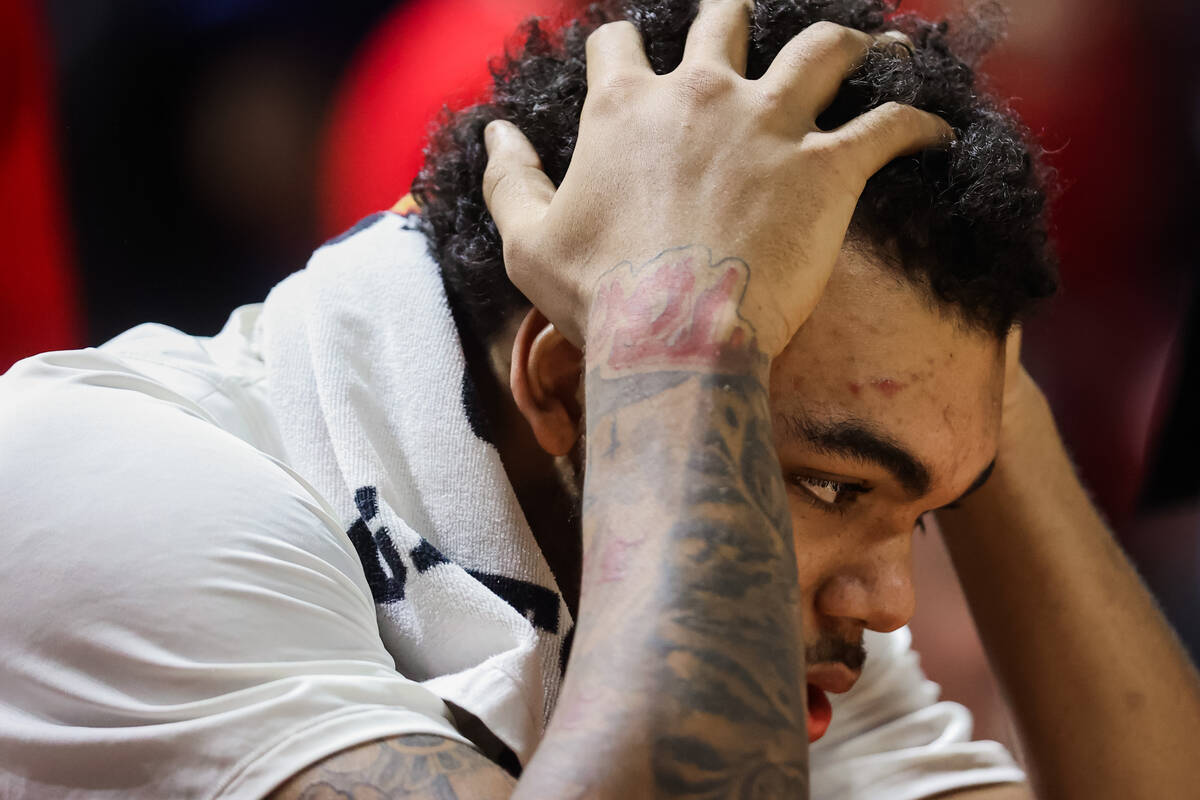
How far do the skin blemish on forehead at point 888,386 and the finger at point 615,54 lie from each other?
11.2 inches

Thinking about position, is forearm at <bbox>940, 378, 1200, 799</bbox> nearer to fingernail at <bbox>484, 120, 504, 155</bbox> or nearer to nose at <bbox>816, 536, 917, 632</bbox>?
nose at <bbox>816, 536, 917, 632</bbox>

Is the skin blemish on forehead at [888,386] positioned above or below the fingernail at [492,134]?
below

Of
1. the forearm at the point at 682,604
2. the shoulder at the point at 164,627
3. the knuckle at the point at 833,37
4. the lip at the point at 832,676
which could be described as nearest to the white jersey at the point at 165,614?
the shoulder at the point at 164,627

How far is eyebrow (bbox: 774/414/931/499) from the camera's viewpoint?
0.69 metres

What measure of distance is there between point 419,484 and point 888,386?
38cm

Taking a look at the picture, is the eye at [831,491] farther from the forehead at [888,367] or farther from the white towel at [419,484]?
the white towel at [419,484]

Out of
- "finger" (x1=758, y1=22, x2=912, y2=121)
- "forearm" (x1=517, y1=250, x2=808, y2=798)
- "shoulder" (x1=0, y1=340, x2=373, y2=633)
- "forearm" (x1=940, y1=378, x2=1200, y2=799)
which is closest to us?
"forearm" (x1=517, y1=250, x2=808, y2=798)

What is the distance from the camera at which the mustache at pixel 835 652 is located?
2.55 feet

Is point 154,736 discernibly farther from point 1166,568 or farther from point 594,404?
point 1166,568

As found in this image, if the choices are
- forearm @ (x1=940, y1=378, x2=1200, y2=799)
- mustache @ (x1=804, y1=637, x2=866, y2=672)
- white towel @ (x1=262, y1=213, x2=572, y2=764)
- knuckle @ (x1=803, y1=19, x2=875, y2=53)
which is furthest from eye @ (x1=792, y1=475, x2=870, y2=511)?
forearm @ (x1=940, y1=378, x2=1200, y2=799)

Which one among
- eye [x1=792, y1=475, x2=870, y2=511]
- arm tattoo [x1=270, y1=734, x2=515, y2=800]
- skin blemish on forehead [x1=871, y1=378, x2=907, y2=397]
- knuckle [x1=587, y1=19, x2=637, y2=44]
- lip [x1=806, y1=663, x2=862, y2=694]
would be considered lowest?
arm tattoo [x1=270, y1=734, x2=515, y2=800]

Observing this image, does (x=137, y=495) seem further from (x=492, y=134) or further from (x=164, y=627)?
(x=492, y=134)

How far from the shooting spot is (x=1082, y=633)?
3.41ft

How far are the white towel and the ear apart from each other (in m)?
0.07
